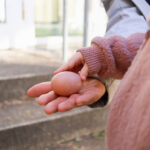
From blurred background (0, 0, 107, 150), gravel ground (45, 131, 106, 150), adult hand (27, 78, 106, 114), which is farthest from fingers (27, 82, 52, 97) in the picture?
gravel ground (45, 131, 106, 150)

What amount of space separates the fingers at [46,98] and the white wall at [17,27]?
223 cm

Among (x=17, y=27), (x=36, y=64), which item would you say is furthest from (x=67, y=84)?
(x=17, y=27)

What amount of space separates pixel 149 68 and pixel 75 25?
10.7 feet

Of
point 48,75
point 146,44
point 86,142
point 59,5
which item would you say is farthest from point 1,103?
point 59,5

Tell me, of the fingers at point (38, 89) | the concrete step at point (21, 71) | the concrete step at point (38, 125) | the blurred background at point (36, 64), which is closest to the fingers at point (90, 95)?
the fingers at point (38, 89)

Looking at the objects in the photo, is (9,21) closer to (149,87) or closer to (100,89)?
(100,89)

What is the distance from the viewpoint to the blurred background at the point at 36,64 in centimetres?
164

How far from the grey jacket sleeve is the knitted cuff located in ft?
0.32

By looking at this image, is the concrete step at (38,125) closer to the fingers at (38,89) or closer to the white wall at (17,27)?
the fingers at (38,89)

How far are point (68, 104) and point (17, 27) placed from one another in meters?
2.45

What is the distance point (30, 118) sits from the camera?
66.5 inches

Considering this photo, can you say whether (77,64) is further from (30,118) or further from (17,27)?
(17,27)

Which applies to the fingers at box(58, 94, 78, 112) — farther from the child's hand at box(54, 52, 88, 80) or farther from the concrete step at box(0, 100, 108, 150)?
the concrete step at box(0, 100, 108, 150)

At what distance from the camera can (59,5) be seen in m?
3.37
